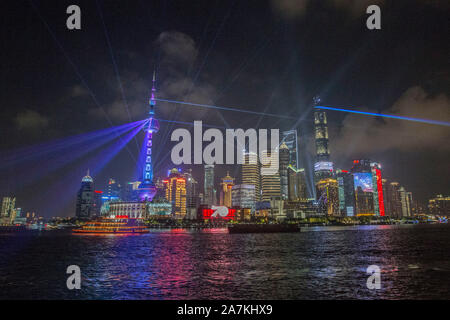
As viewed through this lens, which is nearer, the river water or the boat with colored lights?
the river water

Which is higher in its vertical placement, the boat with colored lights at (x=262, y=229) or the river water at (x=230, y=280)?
the river water at (x=230, y=280)

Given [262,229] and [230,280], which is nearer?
[230,280]

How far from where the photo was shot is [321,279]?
3344cm

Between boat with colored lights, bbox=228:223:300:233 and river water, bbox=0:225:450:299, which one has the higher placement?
river water, bbox=0:225:450:299

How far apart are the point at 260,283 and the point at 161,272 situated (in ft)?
45.4

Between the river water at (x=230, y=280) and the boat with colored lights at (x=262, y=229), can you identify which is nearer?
the river water at (x=230, y=280)

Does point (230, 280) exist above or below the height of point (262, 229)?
above

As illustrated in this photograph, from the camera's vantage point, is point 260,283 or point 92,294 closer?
point 92,294
